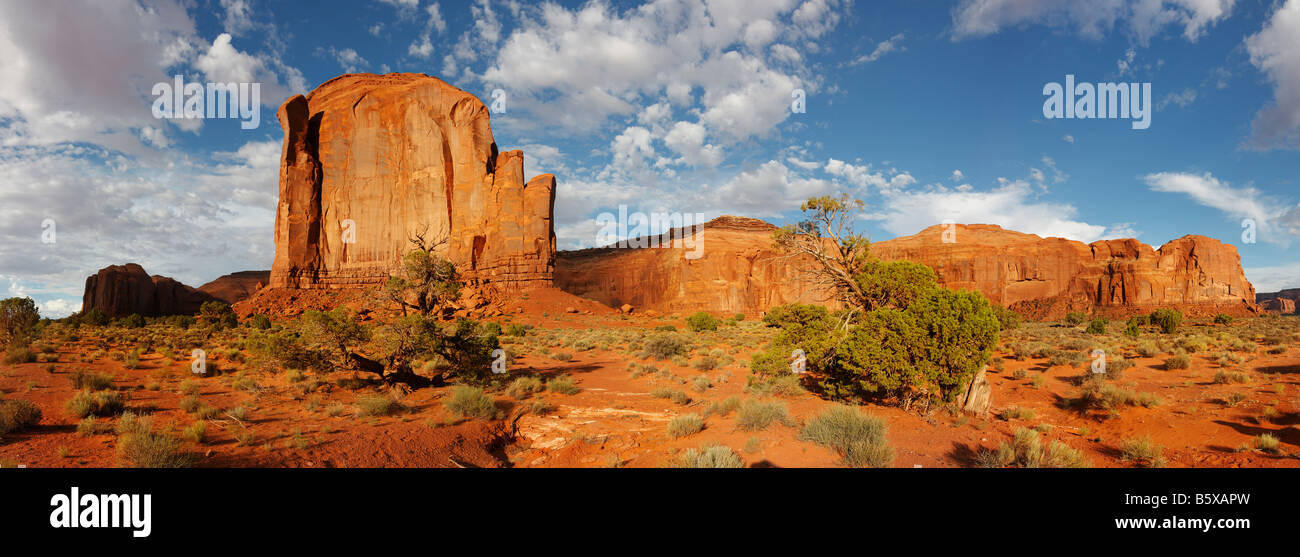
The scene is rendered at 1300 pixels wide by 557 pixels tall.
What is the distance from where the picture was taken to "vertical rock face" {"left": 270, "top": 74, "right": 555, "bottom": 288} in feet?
154

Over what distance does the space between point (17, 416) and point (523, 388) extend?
787cm

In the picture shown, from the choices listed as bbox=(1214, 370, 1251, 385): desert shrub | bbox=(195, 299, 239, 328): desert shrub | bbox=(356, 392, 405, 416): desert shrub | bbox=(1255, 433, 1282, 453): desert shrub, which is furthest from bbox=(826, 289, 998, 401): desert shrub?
bbox=(195, 299, 239, 328): desert shrub

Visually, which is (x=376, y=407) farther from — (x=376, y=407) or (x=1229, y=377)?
(x=1229, y=377)

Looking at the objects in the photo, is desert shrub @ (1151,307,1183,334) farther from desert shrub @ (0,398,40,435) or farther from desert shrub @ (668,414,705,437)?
desert shrub @ (0,398,40,435)

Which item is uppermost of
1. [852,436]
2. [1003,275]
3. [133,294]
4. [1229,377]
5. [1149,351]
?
[1003,275]

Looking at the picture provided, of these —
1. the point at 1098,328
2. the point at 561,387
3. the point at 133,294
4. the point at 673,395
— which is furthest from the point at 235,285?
the point at 1098,328

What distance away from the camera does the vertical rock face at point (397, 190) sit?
46938 mm

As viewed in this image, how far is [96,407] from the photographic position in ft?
25.8

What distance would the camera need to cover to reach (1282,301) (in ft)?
278

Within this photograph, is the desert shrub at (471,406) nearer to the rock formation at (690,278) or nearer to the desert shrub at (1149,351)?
the desert shrub at (1149,351)

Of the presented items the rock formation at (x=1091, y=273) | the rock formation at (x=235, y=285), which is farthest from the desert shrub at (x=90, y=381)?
the rock formation at (x=235, y=285)

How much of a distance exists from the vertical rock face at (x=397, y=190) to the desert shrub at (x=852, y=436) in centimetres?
4120

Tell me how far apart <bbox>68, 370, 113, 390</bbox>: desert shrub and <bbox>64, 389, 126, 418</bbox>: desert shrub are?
229 cm
